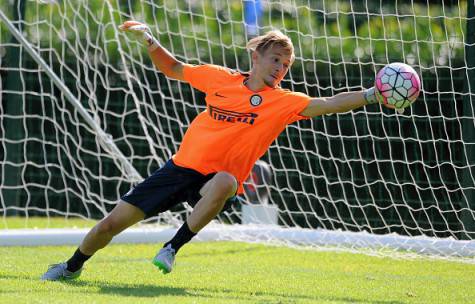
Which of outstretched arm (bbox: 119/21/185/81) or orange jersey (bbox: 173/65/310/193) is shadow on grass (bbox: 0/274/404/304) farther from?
outstretched arm (bbox: 119/21/185/81)

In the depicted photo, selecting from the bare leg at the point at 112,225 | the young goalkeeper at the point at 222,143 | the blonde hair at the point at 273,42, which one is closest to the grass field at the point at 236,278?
the bare leg at the point at 112,225

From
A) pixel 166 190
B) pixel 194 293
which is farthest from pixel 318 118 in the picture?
pixel 194 293

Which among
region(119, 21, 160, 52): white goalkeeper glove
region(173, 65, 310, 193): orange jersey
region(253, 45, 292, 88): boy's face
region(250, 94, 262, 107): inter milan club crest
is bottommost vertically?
region(173, 65, 310, 193): orange jersey

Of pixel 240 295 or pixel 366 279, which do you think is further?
pixel 366 279

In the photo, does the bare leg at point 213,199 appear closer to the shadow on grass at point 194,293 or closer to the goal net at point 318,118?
the shadow on grass at point 194,293

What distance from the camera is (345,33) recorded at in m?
9.29

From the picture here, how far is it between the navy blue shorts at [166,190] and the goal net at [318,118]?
2.89m

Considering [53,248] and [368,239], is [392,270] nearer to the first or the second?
[368,239]

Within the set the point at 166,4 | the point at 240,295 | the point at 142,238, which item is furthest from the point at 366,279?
the point at 166,4

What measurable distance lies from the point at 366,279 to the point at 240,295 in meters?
1.43

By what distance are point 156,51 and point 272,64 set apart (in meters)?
0.81

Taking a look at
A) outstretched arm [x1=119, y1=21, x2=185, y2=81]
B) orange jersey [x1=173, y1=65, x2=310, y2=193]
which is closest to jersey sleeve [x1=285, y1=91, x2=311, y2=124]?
orange jersey [x1=173, y1=65, x2=310, y2=193]

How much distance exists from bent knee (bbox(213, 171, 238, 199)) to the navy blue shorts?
7.6 inches

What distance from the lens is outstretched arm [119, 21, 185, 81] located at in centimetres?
619
